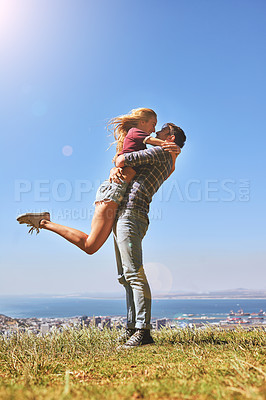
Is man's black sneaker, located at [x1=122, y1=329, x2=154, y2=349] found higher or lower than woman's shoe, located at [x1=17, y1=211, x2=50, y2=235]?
lower

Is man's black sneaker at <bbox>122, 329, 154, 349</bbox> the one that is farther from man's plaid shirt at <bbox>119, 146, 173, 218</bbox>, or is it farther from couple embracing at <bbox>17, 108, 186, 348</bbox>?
man's plaid shirt at <bbox>119, 146, 173, 218</bbox>

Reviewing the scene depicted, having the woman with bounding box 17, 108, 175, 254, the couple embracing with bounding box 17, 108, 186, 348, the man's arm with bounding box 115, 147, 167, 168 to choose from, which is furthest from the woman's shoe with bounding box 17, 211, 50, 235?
the man's arm with bounding box 115, 147, 167, 168

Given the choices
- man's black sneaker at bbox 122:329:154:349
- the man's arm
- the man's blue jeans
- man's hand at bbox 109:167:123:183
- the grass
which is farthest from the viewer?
man's hand at bbox 109:167:123:183

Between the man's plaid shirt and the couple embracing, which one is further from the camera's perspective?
the man's plaid shirt

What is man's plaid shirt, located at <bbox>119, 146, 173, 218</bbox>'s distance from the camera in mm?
3639

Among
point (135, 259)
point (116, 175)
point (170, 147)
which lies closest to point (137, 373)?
point (135, 259)

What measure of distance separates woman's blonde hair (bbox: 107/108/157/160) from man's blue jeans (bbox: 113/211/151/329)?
3.61 ft

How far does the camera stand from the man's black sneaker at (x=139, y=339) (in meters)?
3.28

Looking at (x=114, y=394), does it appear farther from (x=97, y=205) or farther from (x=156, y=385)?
(x=97, y=205)

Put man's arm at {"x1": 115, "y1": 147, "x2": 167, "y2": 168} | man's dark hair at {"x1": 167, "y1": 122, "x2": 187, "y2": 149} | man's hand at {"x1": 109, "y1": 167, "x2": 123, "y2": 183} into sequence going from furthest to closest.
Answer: man's dark hair at {"x1": 167, "y1": 122, "x2": 187, "y2": 149}, man's hand at {"x1": 109, "y1": 167, "x2": 123, "y2": 183}, man's arm at {"x1": 115, "y1": 147, "x2": 167, "y2": 168}

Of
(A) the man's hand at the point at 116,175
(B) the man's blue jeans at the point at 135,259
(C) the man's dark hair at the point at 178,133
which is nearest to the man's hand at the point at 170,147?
(C) the man's dark hair at the point at 178,133

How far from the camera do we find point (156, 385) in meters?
1.53

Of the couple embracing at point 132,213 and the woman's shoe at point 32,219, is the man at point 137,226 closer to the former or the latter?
the couple embracing at point 132,213

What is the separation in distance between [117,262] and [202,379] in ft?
7.73
